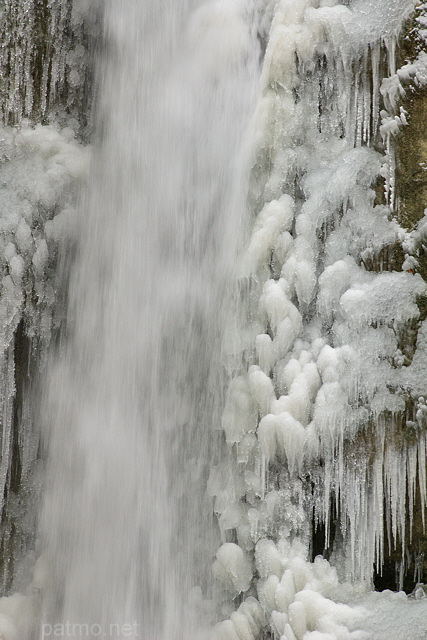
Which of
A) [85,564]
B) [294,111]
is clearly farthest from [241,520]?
[294,111]

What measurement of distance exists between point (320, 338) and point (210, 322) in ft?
2.38

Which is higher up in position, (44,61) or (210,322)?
(44,61)

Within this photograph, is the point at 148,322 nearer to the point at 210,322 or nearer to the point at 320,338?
the point at 210,322

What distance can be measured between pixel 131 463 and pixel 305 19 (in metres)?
2.51

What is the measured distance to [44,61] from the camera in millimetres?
4449

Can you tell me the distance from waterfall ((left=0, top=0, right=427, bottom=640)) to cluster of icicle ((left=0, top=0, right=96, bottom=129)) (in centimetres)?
1

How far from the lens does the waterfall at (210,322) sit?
3459 millimetres

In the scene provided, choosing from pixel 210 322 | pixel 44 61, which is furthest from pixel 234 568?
pixel 44 61

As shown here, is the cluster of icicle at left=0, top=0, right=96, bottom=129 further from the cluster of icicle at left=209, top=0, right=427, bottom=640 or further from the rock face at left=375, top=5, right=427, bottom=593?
the rock face at left=375, top=5, right=427, bottom=593

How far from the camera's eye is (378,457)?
344 cm

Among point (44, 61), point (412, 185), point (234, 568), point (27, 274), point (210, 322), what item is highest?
point (44, 61)

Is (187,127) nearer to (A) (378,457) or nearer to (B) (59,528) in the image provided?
(A) (378,457)

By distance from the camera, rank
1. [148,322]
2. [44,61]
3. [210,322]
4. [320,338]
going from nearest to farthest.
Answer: [320,338] < [210,322] < [148,322] < [44,61]

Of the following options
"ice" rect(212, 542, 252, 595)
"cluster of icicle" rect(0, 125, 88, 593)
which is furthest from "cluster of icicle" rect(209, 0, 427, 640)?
"cluster of icicle" rect(0, 125, 88, 593)
